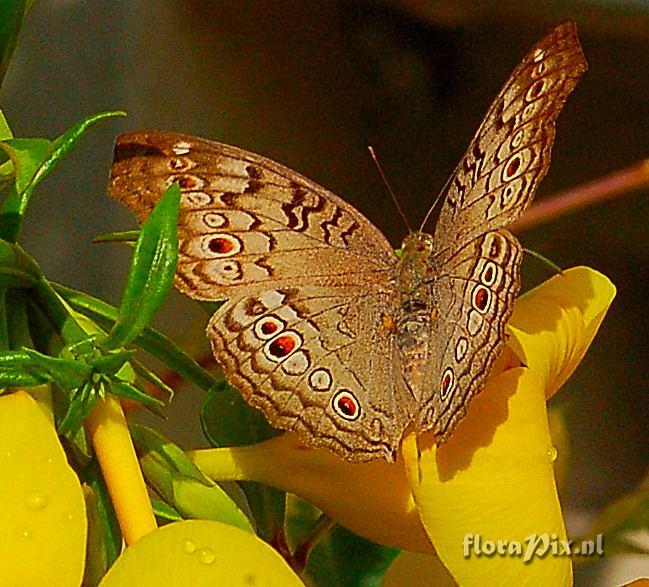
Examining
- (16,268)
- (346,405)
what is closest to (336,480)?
(346,405)

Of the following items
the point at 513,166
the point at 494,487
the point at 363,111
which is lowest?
the point at 494,487

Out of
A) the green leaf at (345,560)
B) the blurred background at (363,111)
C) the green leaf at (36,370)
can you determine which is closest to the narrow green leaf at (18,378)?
the green leaf at (36,370)

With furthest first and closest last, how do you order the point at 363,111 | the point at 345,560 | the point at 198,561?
the point at 363,111 → the point at 345,560 → the point at 198,561

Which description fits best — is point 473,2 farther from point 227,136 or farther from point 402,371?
point 402,371

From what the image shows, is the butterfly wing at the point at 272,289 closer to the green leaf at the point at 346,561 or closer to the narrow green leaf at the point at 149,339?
the narrow green leaf at the point at 149,339

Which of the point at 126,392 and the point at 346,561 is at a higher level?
the point at 126,392

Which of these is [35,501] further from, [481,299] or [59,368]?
[481,299]

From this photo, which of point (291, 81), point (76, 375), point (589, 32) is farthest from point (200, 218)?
point (291, 81)
